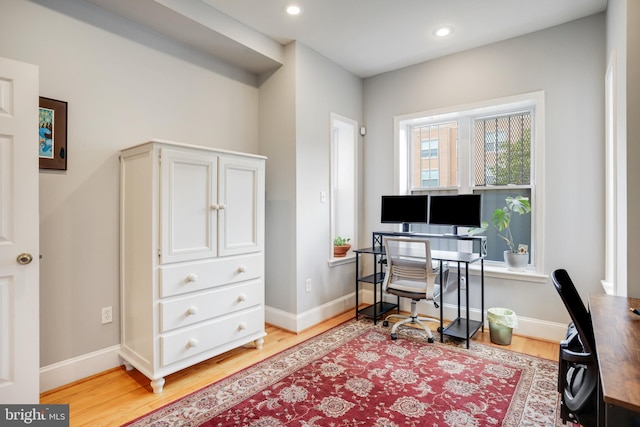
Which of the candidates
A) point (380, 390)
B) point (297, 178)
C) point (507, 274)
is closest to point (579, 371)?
point (380, 390)

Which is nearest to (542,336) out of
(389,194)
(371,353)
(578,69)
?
(371,353)

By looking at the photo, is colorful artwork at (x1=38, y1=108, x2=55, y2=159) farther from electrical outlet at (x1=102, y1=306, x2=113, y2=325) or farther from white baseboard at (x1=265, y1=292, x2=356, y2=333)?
white baseboard at (x1=265, y1=292, x2=356, y2=333)

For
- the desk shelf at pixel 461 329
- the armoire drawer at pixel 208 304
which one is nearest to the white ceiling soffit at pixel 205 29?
the armoire drawer at pixel 208 304

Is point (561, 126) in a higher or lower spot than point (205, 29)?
lower

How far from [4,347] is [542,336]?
384 cm

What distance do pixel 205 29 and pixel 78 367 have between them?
263 cm

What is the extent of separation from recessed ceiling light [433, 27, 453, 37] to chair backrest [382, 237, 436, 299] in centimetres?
187

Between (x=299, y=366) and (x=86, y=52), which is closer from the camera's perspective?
(x=86, y=52)

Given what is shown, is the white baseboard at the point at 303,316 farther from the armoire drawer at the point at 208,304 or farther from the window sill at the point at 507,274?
the window sill at the point at 507,274

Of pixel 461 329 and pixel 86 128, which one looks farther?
pixel 461 329

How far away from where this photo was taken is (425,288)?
2.86 m

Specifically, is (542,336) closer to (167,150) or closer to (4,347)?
(167,150)

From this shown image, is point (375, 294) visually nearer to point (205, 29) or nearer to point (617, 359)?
point (617, 359)

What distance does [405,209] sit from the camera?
11.5 ft
